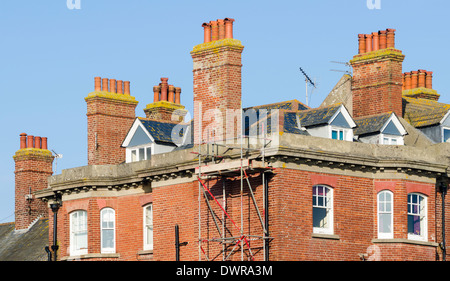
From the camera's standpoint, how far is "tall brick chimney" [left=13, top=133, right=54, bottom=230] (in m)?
56.6

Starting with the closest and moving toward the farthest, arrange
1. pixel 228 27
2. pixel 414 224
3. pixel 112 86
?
pixel 414 224 → pixel 228 27 → pixel 112 86

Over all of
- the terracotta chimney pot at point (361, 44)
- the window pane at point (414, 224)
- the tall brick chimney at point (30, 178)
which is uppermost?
the terracotta chimney pot at point (361, 44)

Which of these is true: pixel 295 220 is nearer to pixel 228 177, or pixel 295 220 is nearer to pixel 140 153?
pixel 228 177

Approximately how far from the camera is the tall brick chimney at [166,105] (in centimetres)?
5084

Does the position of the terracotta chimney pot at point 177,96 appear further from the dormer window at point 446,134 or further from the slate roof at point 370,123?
the dormer window at point 446,134

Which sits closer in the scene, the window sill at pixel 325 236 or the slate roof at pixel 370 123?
the window sill at pixel 325 236

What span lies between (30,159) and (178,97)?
980 centimetres

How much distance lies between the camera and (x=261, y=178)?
38094mm

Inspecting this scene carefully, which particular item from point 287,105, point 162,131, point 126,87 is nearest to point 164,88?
point 126,87

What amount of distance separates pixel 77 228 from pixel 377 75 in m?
13.5

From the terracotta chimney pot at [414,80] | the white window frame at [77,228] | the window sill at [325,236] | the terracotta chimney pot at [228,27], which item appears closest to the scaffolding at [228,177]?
the window sill at [325,236]

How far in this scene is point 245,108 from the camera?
146 ft

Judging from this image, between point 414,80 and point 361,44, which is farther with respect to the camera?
point 414,80

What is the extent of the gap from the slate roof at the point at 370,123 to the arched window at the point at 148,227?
8.46 meters
